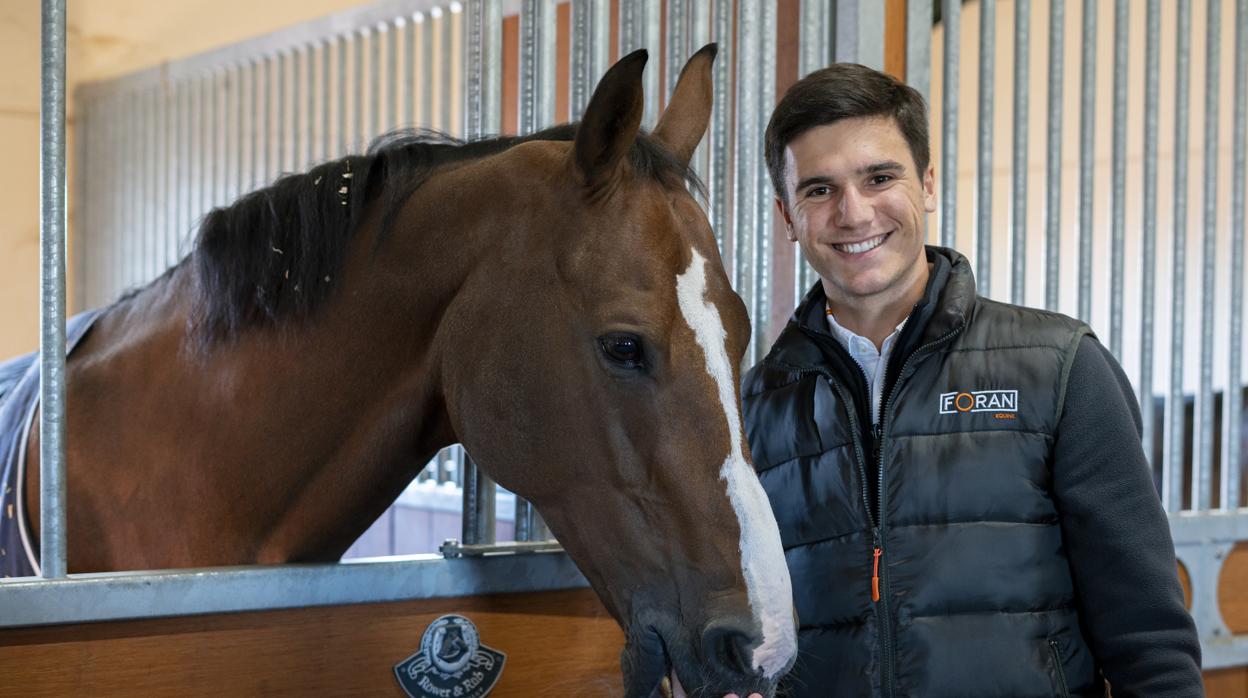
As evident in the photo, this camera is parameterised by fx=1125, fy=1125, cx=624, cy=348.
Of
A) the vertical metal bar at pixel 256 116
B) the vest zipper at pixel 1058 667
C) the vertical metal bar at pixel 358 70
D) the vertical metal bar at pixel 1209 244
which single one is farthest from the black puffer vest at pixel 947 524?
the vertical metal bar at pixel 256 116

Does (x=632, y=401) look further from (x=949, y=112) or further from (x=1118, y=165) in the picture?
(x=1118, y=165)

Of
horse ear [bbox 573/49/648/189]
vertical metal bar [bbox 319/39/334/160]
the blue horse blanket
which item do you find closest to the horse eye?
horse ear [bbox 573/49/648/189]

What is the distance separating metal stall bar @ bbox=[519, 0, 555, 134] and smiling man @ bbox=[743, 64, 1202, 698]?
35cm

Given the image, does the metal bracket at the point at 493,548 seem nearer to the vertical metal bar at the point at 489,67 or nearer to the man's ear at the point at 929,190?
the vertical metal bar at the point at 489,67

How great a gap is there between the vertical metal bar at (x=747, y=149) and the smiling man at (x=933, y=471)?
324 millimetres

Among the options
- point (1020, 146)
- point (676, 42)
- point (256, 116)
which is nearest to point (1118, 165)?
point (1020, 146)

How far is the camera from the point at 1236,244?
2.14 m

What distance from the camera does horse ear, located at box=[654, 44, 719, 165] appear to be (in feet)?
4.27

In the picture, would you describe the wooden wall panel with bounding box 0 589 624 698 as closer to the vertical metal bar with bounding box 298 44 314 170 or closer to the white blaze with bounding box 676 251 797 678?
the white blaze with bounding box 676 251 797 678

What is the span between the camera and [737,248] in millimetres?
1660

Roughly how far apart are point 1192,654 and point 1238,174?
1318 mm

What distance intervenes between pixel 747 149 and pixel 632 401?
714mm

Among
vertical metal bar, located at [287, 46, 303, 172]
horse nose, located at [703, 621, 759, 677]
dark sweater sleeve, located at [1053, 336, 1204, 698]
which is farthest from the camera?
vertical metal bar, located at [287, 46, 303, 172]

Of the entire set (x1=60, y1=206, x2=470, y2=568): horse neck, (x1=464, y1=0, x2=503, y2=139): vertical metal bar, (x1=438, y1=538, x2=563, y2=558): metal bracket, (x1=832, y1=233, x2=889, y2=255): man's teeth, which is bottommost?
(x1=438, y1=538, x2=563, y2=558): metal bracket
